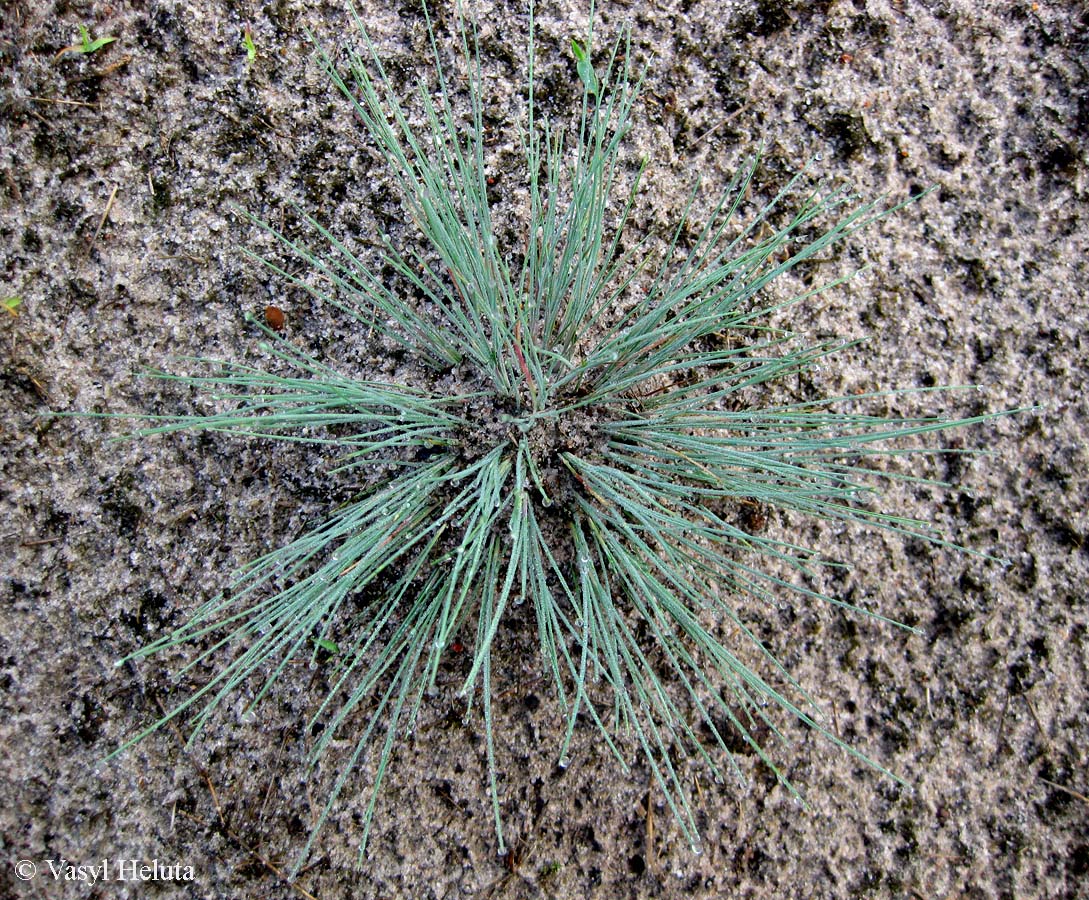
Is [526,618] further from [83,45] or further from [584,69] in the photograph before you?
[83,45]

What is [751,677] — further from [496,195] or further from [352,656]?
[496,195]

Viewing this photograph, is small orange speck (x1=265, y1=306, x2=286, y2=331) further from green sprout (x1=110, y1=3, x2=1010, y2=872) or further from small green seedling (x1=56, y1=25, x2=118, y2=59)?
small green seedling (x1=56, y1=25, x2=118, y2=59)

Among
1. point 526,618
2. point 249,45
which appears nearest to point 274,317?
point 249,45

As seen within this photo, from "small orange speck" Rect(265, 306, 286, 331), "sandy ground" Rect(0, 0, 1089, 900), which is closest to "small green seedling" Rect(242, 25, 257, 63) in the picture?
"sandy ground" Rect(0, 0, 1089, 900)

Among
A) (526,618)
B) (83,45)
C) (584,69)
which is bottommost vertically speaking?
(526,618)

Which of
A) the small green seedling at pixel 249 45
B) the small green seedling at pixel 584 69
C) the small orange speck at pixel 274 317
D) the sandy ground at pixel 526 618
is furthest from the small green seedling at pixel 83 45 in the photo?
the small green seedling at pixel 584 69

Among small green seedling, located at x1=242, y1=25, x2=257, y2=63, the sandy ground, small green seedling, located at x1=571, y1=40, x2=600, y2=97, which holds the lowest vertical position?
the sandy ground
